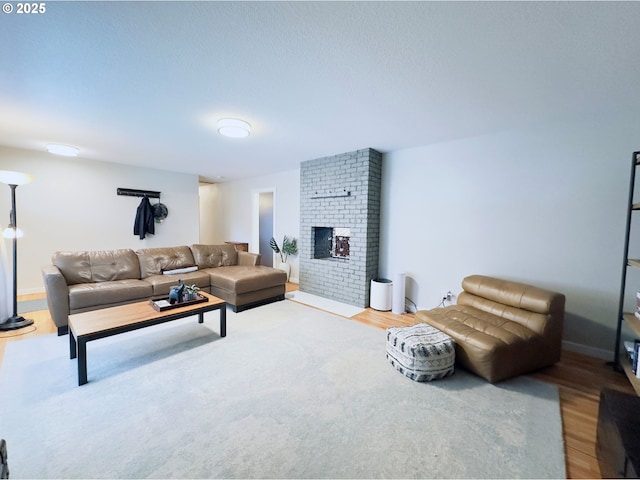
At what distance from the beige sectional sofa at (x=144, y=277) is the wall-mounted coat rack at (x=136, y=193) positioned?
193 centimetres

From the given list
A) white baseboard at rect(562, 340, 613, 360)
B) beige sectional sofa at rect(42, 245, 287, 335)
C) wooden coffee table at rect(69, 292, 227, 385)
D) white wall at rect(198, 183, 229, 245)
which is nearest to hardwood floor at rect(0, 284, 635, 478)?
white baseboard at rect(562, 340, 613, 360)

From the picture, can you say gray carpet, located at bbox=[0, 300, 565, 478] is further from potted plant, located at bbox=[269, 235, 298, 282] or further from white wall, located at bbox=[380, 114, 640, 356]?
potted plant, located at bbox=[269, 235, 298, 282]

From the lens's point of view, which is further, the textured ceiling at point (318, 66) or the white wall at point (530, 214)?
the white wall at point (530, 214)

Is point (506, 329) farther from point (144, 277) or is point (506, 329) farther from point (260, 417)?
point (144, 277)

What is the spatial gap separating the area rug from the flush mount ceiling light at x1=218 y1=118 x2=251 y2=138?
2620 millimetres

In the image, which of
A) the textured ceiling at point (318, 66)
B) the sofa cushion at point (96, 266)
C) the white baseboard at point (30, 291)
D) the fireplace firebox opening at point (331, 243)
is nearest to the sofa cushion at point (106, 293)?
the sofa cushion at point (96, 266)

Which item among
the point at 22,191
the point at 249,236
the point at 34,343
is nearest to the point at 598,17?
the point at 34,343

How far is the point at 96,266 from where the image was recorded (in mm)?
3555

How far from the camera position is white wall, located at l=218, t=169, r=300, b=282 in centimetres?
545

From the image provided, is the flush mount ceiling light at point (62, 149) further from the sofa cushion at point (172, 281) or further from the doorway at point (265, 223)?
the doorway at point (265, 223)

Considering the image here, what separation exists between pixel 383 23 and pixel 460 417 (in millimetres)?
2454

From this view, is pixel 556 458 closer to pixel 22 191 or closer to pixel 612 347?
pixel 612 347

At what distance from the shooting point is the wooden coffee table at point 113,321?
2027 millimetres

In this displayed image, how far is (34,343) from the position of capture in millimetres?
2668
